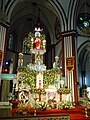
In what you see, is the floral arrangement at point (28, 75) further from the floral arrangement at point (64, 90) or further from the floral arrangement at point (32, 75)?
the floral arrangement at point (64, 90)

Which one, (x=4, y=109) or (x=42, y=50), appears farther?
(x=42, y=50)

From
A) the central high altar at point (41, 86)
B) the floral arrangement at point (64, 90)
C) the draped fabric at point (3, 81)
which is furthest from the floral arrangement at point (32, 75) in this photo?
the draped fabric at point (3, 81)

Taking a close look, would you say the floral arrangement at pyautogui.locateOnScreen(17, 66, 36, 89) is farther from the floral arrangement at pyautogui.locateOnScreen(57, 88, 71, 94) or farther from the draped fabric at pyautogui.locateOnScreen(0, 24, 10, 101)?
the floral arrangement at pyautogui.locateOnScreen(57, 88, 71, 94)

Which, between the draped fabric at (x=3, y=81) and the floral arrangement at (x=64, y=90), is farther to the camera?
the floral arrangement at (x=64, y=90)

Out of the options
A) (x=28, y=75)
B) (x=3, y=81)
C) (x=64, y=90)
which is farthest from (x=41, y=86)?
(x=3, y=81)

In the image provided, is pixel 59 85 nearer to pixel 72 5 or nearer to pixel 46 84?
pixel 46 84

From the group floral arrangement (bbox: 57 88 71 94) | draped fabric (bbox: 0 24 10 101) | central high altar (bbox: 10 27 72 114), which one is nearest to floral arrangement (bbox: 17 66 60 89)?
central high altar (bbox: 10 27 72 114)

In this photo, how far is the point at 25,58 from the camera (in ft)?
73.3

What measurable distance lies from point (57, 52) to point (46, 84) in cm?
692

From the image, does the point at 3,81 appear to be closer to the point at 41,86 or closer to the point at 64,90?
the point at 41,86

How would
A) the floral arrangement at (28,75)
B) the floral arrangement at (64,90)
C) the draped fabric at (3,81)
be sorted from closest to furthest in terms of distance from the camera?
the draped fabric at (3,81), the floral arrangement at (64,90), the floral arrangement at (28,75)

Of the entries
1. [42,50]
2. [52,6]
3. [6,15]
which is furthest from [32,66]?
[52,6]

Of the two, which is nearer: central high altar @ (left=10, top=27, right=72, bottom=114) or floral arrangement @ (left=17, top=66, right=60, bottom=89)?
central high altar @ (left=10, top=27, right=72, bottom=114)

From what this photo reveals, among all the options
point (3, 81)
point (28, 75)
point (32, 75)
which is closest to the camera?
point (3, 81)
